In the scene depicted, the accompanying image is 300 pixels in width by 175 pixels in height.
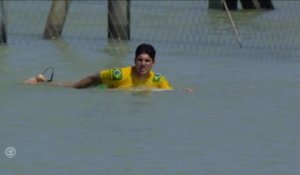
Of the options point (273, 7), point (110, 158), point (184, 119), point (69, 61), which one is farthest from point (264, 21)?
point (110, 158)

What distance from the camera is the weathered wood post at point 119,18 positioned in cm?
1939

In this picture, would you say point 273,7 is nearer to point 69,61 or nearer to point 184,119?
point 69,61

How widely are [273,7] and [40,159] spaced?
18.4 metres

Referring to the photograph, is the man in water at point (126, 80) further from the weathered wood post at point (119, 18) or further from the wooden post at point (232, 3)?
the wooden post at point (232, 3)

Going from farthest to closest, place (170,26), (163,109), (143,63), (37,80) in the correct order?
(170,26), (37,80), (143,63), (163,109)

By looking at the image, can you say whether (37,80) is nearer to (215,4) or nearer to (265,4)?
(215,4)

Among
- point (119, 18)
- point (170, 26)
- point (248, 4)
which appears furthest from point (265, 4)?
point (119, 18)

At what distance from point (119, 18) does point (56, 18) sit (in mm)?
1002

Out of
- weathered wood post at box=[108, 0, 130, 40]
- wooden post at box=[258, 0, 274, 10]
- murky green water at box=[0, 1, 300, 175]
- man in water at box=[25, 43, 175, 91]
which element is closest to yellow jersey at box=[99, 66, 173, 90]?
man in water at box=[25, 43, 175, 91]

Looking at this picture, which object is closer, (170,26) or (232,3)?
(170,26)

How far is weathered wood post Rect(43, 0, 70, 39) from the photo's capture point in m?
19.3

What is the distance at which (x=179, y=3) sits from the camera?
2828 centimetres

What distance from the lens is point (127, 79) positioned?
13211 mm

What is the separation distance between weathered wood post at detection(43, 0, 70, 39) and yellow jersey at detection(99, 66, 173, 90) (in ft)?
20.6
